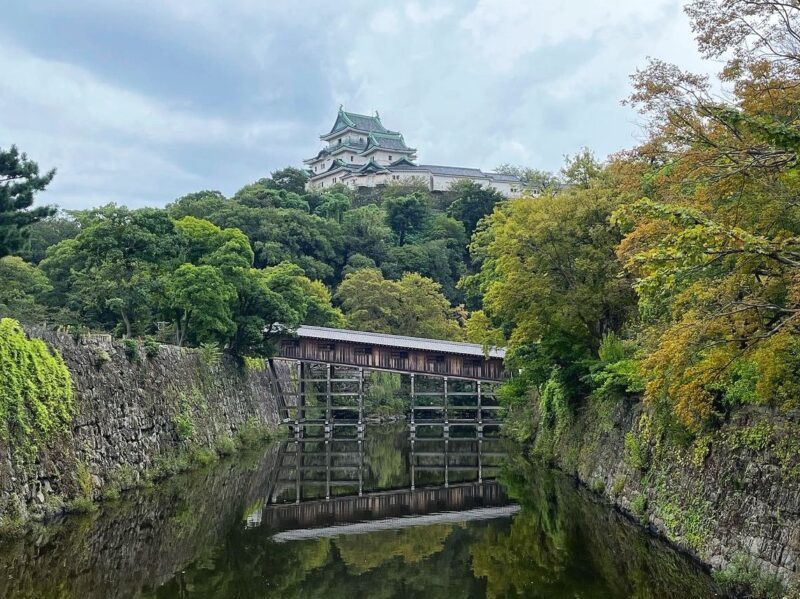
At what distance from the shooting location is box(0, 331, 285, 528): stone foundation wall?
42.4 feet

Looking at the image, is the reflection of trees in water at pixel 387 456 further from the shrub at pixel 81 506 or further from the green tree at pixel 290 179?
the green tree at pixel 290 179

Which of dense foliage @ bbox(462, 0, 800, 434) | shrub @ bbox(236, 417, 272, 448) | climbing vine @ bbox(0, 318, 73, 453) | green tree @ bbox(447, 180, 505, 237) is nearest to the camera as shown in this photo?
dense foliage @ bbox(462, 0, 800, 434)

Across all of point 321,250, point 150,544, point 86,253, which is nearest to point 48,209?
point 86,253

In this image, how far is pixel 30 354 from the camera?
13.8 metres

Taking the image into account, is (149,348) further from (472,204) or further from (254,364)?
(472,204)

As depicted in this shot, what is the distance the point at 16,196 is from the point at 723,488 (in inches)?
681

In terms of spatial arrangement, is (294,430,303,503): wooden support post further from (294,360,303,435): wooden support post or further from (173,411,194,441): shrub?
(173,411,194,441): shrub

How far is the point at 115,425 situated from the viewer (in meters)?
17.1

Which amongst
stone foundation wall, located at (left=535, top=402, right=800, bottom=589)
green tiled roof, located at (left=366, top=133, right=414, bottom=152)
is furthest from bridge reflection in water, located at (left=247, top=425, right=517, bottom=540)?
green tiled roof, located at (left=366, top=133, right=414, bottom=152)

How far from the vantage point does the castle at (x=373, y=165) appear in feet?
261

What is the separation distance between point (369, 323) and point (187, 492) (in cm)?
2791

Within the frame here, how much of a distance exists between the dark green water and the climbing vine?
1.88 metres

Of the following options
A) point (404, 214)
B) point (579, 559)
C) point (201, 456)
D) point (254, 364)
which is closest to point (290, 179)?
point (404, 214)

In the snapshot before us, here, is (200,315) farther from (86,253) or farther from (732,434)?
(732,434)
